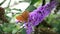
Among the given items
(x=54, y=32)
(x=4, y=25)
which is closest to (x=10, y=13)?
(x=4, y=25)

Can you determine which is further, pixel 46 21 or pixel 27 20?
pixel 46 21

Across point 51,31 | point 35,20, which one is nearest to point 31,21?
point 35,20

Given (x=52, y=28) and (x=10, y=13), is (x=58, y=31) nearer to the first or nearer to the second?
(x=52, y=28)

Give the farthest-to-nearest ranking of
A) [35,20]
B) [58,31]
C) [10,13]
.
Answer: [10,13]
[58,31]
[35,20]

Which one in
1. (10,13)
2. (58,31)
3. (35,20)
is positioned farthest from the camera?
(10,13)

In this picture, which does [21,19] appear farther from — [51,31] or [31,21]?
[51,31]

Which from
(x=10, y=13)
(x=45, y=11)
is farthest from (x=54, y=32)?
(x=10, y=13)

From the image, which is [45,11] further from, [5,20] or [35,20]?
[5,20]

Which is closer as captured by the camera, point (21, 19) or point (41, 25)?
point (21, 19)
